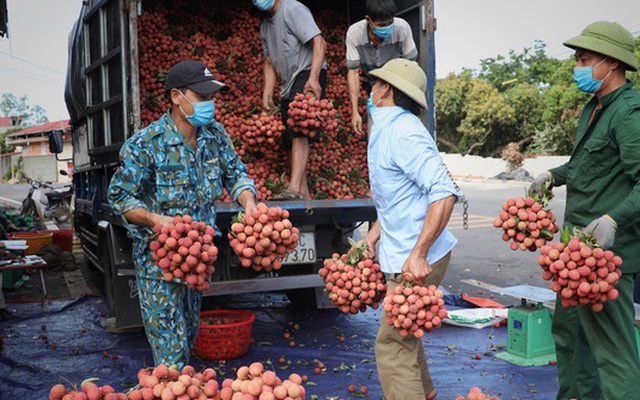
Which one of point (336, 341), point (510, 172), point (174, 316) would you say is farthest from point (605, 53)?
point (510, 172)

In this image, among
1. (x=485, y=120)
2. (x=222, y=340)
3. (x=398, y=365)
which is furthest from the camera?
(x=485, y=120)

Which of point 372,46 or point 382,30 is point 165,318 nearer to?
point 382,30

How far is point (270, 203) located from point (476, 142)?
36865 mm

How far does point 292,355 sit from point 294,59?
2.82m

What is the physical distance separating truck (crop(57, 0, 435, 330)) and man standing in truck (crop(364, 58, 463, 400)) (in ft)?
6.52

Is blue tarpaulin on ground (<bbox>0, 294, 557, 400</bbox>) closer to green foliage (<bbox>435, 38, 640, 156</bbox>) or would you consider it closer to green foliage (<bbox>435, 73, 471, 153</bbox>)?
green foliage (<bbox>435, 38, 640, 156</bbox>)

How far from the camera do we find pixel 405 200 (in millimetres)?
3416

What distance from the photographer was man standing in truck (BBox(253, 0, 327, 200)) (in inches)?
230

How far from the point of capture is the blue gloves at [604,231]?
3.17 meters

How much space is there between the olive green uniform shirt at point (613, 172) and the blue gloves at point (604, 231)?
0.20ft

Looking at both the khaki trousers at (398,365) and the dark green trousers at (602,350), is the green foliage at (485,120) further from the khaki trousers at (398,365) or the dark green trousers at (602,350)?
the khaki trousers at (398,365)

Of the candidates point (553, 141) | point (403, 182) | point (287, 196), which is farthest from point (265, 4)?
point (553, 141)

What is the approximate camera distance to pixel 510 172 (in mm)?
34875

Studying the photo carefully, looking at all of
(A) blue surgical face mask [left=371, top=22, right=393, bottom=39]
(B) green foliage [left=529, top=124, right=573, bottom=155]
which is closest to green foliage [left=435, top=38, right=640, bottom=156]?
(B) green foliage [left=529, top=124, right=573, bottom=155]
